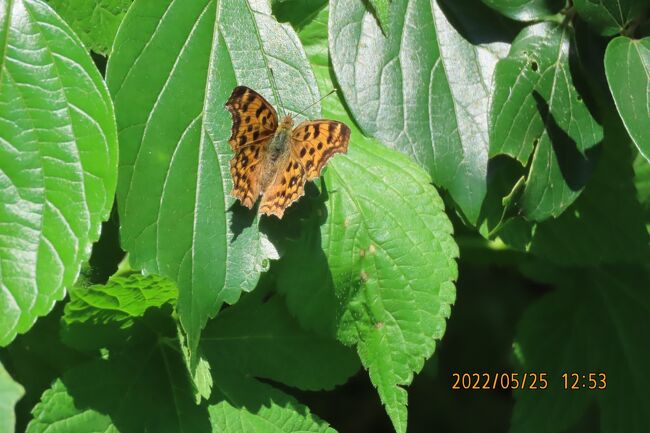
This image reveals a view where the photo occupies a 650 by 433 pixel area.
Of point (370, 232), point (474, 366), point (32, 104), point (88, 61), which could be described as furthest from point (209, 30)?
point (474, 366)

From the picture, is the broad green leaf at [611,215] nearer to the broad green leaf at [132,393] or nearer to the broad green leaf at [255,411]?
the broad green leaf at [255,411]

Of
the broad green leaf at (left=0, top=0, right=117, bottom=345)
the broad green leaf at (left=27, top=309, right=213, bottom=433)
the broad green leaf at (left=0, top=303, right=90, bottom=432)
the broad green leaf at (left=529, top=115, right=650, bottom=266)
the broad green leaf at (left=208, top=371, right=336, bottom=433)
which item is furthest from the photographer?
the broad green leaf at (left=529, top=115, right=650, bottom=266)

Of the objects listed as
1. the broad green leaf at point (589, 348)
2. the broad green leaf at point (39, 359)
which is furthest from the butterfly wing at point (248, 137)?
the broad green leaf at point (589, 348)

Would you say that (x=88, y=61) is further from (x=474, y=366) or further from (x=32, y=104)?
(x=474, y=366)

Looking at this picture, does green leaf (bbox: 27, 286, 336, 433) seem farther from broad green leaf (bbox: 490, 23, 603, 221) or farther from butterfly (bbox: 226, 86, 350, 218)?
broad green leaf (bbox: 490, 23, 603, 221)

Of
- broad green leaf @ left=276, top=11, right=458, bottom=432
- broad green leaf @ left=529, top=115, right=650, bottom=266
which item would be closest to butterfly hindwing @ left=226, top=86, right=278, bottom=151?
broad green leaf @ left=276, top=11, right=458, bottom=432
